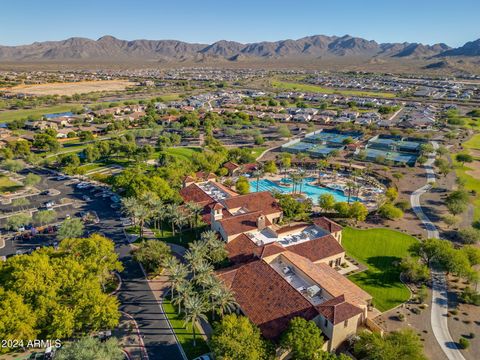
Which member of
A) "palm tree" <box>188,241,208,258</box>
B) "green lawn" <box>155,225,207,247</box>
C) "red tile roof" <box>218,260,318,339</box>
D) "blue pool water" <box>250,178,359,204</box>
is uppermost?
"palm tree" <box>188,241,208,258</box>

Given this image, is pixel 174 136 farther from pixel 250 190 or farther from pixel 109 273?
A: pixel 109 273

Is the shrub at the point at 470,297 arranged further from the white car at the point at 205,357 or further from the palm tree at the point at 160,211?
the palm tree at the point at 160,211

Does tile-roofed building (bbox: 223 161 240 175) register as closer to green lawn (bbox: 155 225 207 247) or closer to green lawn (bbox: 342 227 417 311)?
green lawn (bbox: 155 225 207 247)

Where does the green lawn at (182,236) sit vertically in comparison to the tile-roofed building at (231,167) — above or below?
below

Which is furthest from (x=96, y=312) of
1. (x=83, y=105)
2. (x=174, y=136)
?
(x=83, y=105)

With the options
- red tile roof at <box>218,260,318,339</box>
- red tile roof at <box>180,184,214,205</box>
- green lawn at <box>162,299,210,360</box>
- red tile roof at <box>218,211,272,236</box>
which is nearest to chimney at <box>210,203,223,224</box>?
red tile roof at <box>218,211,272,236</box>

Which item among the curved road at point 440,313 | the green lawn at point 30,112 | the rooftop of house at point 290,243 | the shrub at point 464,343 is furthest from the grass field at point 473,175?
the green lawn at point 30,112
